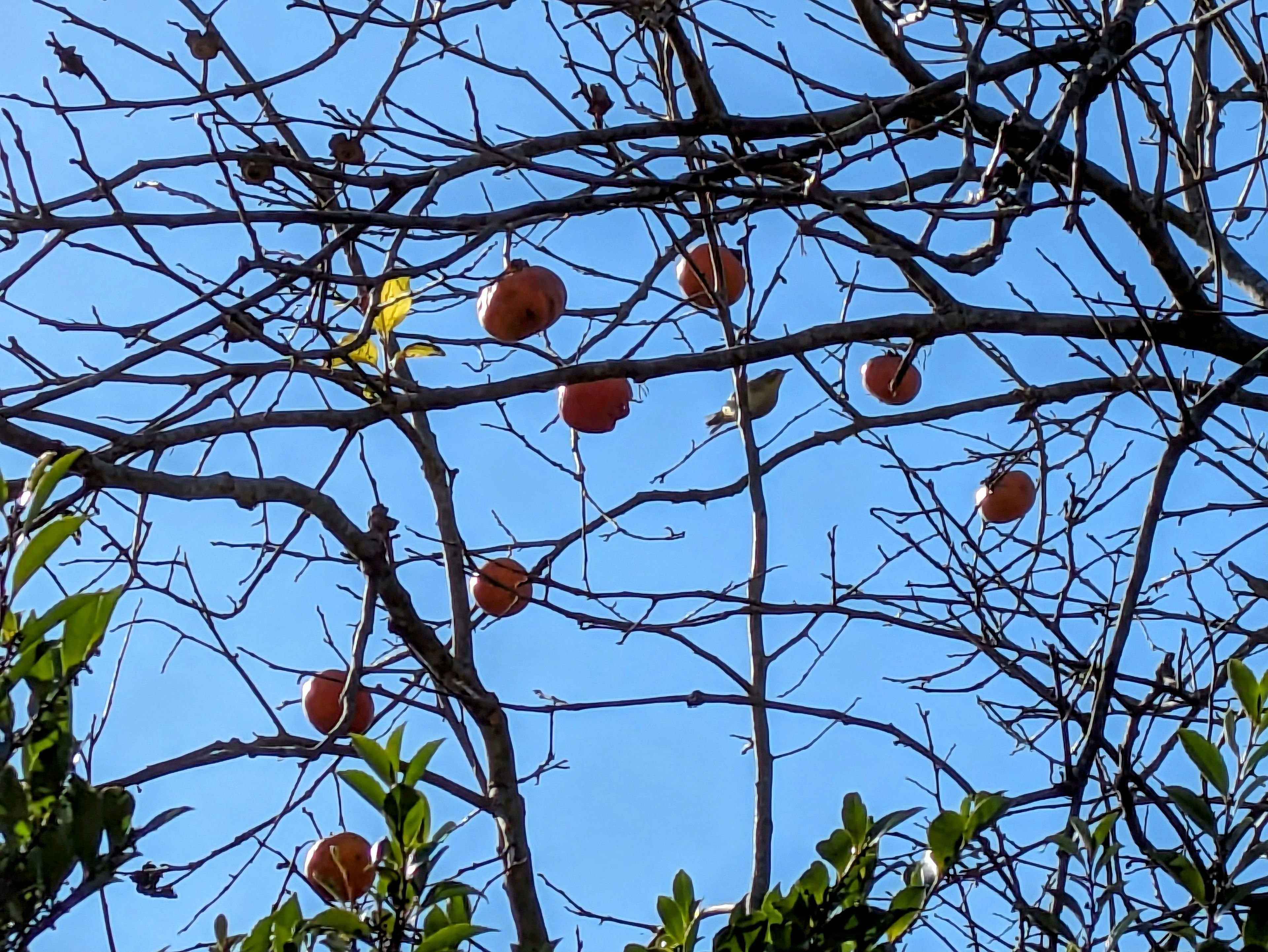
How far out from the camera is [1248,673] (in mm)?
1255

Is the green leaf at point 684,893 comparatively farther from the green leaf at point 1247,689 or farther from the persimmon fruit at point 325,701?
the persimmon fruit at point 325,701

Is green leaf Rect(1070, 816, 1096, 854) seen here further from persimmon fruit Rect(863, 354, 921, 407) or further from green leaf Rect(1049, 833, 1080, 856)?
persimmon fruit Rect(863, 354, 921, 407)

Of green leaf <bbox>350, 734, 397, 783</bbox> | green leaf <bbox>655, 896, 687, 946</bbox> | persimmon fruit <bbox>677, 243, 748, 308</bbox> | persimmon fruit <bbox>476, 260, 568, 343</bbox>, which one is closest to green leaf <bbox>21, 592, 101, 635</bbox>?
green leaf <bbox>350, 734, 397, 783</bbox>

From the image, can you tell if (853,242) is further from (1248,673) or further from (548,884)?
(548,884)

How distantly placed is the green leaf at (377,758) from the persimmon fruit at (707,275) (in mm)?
1370

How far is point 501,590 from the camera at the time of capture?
95.1 inches

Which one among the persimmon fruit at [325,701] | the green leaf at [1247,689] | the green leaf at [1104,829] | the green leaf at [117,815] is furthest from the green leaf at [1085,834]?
the persimmon fruit at [325,701]

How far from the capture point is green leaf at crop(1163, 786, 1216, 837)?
112 cm

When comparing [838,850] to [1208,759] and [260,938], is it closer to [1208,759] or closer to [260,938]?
[1208,759]

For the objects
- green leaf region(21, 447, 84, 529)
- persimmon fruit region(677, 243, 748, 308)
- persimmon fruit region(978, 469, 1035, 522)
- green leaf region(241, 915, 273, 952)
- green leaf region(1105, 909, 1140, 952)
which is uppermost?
persimmon fruit region(677, 243, 748, 308)

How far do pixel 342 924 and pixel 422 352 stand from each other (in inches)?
51.2

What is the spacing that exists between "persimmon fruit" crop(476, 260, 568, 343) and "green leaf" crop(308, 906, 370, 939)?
4.38 ft

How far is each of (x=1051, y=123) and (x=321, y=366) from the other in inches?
41.9

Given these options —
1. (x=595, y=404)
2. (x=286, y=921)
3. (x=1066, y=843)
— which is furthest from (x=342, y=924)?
(x=595, y=404)
